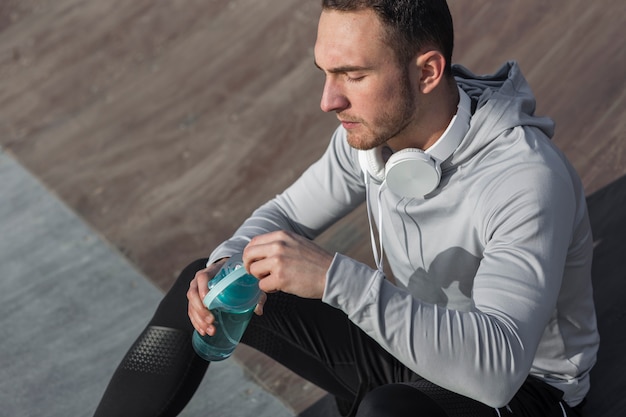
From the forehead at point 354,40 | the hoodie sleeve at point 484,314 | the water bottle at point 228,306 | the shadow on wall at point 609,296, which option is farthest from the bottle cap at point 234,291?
the shadow on wall at point 609,296

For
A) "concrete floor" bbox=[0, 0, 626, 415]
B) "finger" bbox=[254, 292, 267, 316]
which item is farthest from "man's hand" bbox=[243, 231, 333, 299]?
"concrete floor" bbox=[0, 0, 626, 415]

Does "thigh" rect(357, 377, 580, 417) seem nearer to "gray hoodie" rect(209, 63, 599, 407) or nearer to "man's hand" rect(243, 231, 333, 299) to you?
"gray hoodie" rect(209, 63, 599, 407)

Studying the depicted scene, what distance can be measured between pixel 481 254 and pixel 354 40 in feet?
2.01

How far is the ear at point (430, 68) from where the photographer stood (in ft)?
6.90

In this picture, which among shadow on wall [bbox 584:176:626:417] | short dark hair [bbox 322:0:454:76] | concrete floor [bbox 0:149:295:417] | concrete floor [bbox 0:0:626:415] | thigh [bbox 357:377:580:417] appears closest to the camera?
thigh [bbox 357:377:580:417]

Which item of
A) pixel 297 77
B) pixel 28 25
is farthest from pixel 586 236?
pixel 28 25

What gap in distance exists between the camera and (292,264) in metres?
1.85

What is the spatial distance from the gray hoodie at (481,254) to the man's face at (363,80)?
0.17 metres

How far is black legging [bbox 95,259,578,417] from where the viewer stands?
7.55ft

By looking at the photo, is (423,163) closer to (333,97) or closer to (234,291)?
(333,97)

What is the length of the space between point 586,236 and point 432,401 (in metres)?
0.62

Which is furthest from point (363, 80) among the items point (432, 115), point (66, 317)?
point (66, 317)

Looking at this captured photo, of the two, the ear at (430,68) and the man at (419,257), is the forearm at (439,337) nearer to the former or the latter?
the man at (419,257)

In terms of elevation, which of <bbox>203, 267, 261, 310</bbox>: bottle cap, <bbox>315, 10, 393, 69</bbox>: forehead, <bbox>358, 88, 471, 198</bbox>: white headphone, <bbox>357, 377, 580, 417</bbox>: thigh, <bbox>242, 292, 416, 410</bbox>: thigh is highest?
<bbox>315, 10, 393, 69</bbox>: forehead
